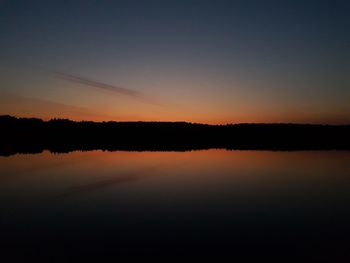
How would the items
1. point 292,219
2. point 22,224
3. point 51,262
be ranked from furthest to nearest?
point 292,219, point 22,224, point 51,262

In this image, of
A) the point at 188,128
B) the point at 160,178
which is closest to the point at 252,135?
the point at 188,128

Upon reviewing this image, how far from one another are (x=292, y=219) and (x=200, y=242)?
4065 mm

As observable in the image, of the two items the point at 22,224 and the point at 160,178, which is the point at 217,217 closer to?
the point at 22,224

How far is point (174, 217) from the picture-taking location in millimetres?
11797

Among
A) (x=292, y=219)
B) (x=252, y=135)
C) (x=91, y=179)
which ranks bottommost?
(x=292, y=219)

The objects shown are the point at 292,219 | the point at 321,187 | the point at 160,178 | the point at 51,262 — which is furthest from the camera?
the point at 160,178

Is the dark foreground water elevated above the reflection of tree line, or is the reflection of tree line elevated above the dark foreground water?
the reflection of tree line

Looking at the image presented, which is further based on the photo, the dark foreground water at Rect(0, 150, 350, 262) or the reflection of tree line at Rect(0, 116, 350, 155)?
the reflection of tree line at Rect(0, 116, 350, 155)

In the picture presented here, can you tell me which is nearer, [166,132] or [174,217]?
[174,217]

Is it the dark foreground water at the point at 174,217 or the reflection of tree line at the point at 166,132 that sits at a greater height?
the reflection of tree line at the point at 166,132

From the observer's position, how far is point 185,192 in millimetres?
16797

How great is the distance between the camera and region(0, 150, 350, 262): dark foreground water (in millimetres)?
8484

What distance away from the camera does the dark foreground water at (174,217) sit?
8.48 metres

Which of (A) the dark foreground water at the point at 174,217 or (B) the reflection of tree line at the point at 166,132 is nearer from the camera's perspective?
(A) the dark foreground water at the point at 174,217
